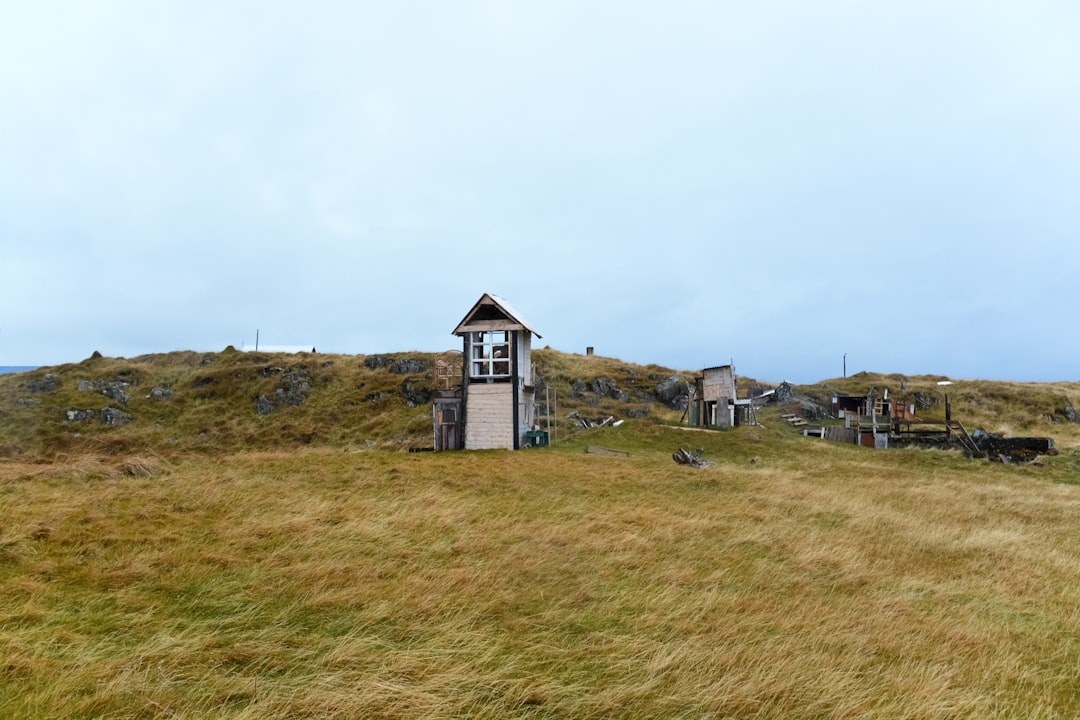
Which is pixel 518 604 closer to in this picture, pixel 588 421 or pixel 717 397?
pixel 588 421

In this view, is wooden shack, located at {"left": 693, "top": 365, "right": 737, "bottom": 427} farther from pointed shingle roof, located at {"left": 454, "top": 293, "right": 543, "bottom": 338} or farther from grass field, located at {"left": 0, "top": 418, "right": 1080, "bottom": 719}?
grass field, located at {"left": 0, "top": 418, "right": 1080, "bottom": 719}

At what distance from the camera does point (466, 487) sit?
17.5 meters

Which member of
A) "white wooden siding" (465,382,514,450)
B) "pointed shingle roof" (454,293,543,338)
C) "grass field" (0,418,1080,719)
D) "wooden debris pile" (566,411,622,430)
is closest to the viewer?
"grass field" (0,418,1080,719)

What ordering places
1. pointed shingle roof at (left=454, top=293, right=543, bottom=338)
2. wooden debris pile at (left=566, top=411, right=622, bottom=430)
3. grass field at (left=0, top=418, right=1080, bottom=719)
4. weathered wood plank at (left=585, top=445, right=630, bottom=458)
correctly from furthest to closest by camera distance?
1. wooden debris pile at (left=566, top=411, right=622, bottom=430)
2. pointed shingle roof at (left=454, top=293, right=543, bottom=338)
3. weathered wood plank at (left=585, top=445, right=630, bottom=458)
4. grass field at (left=0, top=418, right=1080, bottom=719)

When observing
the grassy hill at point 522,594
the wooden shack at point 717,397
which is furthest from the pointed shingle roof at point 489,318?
the wooden shack at point 717,397

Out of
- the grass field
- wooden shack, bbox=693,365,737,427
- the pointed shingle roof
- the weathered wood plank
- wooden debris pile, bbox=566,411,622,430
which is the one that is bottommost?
the grass field

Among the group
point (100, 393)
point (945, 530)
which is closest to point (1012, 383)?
point (945, 530)

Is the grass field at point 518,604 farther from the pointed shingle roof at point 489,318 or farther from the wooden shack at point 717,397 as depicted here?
the wooden shack at point 717,397

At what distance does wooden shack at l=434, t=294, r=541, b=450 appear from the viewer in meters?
30.4

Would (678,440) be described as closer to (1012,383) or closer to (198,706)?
(198,706)

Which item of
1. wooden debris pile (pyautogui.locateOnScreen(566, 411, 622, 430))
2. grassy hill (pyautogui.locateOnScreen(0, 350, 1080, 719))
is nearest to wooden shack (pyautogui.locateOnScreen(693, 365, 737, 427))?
wooden debris pile (pyautogui.locateOnScreen(566, 411, 622, 430))

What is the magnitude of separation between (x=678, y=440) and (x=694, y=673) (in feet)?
92.3

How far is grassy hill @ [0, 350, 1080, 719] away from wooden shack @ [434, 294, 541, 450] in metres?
9.29

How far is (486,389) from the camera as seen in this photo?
30750 millimetres
